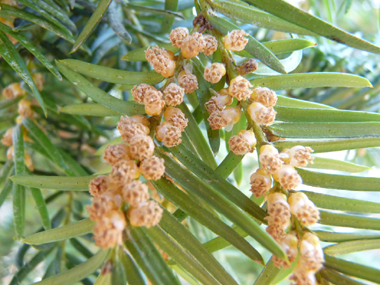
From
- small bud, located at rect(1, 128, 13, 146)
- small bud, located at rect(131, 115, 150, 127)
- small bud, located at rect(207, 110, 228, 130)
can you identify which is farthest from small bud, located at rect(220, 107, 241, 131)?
small bud, located at rect(1, 128, 13, 146)

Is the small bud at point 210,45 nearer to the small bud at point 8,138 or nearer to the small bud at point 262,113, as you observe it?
the small bud at point 262,113

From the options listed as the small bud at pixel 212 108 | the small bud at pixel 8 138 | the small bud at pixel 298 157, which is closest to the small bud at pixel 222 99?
the small bud at pixel 212 108

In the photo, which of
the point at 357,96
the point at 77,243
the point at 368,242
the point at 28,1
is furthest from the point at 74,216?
the point at 357,96

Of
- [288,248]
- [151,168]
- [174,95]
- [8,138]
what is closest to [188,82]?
[174,95]

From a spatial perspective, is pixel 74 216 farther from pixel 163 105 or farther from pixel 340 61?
pixel 340 61

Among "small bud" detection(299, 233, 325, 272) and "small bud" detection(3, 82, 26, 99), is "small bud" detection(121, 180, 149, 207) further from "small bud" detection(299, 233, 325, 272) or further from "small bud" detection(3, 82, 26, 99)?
"small bud" detection(3, 82, 26, 99)

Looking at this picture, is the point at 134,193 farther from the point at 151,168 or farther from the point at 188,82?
the point at 188,82
